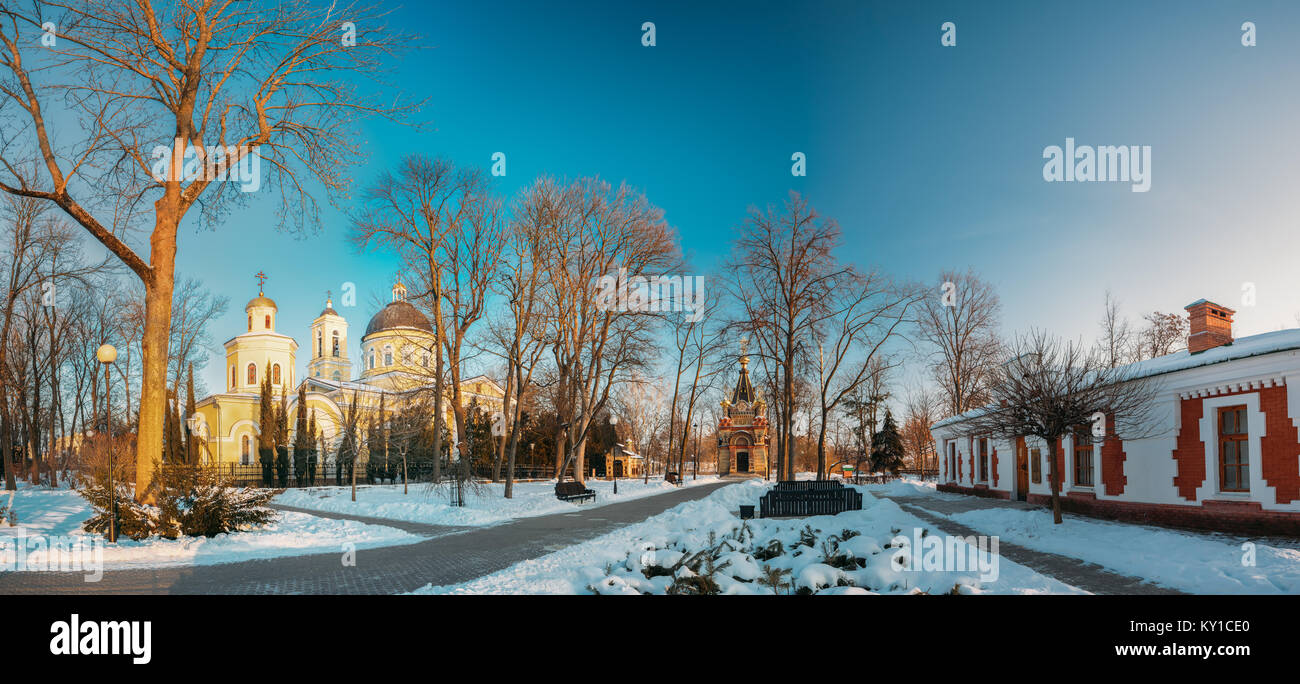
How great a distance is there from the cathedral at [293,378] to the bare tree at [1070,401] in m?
33.5

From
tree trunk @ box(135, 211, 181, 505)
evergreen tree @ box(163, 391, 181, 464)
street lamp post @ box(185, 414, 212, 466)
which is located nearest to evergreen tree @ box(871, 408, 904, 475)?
street lamp post @ box(185, 414, 212, 466)

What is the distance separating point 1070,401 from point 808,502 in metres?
6.86

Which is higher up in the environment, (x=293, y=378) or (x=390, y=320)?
(x=390, y=320)

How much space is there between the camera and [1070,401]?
1422 centimetres

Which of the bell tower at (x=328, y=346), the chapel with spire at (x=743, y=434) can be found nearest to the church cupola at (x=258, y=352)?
the bell tower at (x=328, y=346)

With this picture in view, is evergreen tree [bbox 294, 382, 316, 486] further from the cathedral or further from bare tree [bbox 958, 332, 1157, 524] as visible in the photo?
bare tree [bbox 958, 332, 1157, 524]

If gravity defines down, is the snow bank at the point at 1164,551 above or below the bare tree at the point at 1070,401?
below

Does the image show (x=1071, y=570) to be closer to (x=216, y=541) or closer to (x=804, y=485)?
(x=804, y=485)

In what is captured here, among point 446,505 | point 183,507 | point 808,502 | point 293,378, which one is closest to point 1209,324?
point 808,502

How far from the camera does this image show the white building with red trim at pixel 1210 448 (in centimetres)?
1177

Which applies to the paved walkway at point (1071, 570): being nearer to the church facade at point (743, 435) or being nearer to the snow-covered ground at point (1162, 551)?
the snow-covered ground at point (1162, 551)
